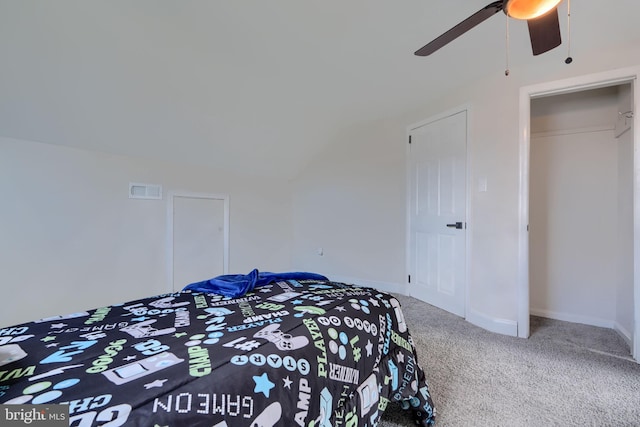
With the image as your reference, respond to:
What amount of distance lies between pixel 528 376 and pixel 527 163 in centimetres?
151

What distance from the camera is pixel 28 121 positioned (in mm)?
2062

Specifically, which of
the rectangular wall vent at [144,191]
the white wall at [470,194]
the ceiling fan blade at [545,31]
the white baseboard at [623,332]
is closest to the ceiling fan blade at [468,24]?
→ the ceiling fan blade at [545,31]

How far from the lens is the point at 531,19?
1.48 metres

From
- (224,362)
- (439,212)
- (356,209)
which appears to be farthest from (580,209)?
(224,362)

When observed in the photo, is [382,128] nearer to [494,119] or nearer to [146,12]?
[494,119]

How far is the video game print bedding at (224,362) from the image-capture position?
0.62 m

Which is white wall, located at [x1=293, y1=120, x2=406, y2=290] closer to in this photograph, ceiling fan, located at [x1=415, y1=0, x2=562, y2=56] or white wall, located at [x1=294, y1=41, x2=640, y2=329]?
white wall, located at [x1=294, y1=41, x2=640, y2=329]

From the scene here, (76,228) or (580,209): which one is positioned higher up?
(580,209)

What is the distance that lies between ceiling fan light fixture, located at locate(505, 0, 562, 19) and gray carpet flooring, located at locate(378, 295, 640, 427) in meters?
1.91

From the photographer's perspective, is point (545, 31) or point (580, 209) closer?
point (545, 31)

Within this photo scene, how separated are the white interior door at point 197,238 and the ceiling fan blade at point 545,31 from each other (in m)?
3.07

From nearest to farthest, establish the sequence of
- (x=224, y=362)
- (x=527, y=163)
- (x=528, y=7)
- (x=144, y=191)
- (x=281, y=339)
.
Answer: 1. (x=224, y=362)
2. (x=281, y=339)
3. (x=528, y=7)
4. (x=527, y=163)
5. (x=144, y=191)

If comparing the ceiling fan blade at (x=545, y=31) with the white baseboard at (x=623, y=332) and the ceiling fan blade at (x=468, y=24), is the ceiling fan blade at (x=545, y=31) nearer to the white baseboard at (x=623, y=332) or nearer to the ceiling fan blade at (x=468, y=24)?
the ceiling fan blade at (x=468, y=24)

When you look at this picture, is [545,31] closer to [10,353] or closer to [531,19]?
[531,19]
